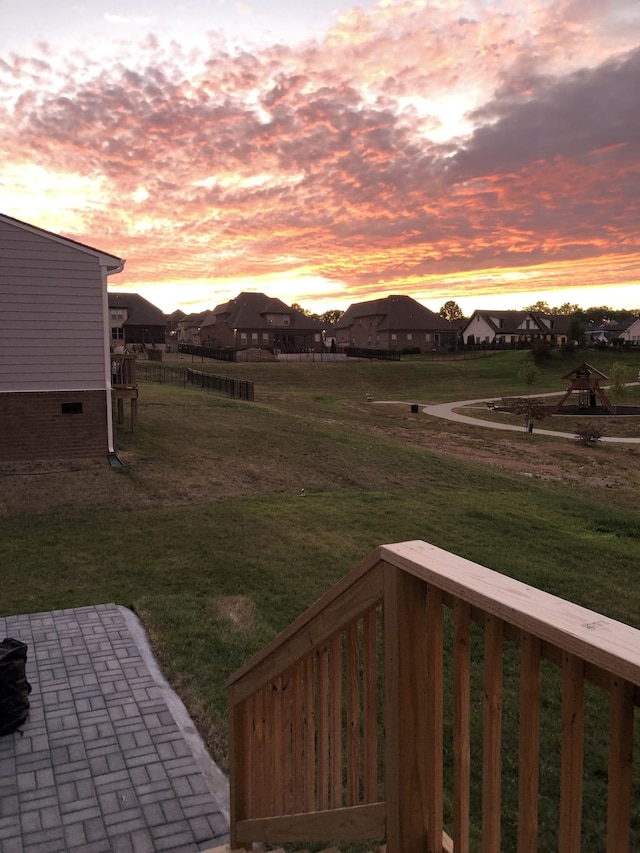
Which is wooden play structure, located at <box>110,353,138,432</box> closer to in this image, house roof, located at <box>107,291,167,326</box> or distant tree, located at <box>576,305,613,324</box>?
house roof, located at <box>107,291,167,326</box>

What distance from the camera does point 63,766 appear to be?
479cm

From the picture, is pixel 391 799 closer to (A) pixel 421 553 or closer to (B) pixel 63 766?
(A) pixel 421 553

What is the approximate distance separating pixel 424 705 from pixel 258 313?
3102 inches

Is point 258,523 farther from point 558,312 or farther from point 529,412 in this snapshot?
point 558,312

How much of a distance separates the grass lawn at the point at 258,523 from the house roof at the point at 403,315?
60.4 meters

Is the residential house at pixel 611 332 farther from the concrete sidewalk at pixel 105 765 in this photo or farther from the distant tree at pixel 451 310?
the concrete sidewalk at pixel 105 765

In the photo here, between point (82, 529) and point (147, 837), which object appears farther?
point (82, 529)

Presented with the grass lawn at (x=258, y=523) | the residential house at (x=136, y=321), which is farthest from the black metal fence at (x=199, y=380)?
the residential house at (x=136, y=321)

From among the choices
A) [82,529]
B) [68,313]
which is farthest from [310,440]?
[82,529]

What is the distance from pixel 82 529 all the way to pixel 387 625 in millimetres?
10147

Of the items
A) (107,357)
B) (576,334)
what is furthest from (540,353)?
(107,357)

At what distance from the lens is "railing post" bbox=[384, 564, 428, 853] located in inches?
77.5

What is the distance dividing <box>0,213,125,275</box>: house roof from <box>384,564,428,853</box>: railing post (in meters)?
14.4

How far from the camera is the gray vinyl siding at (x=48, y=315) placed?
14055 millimetres
